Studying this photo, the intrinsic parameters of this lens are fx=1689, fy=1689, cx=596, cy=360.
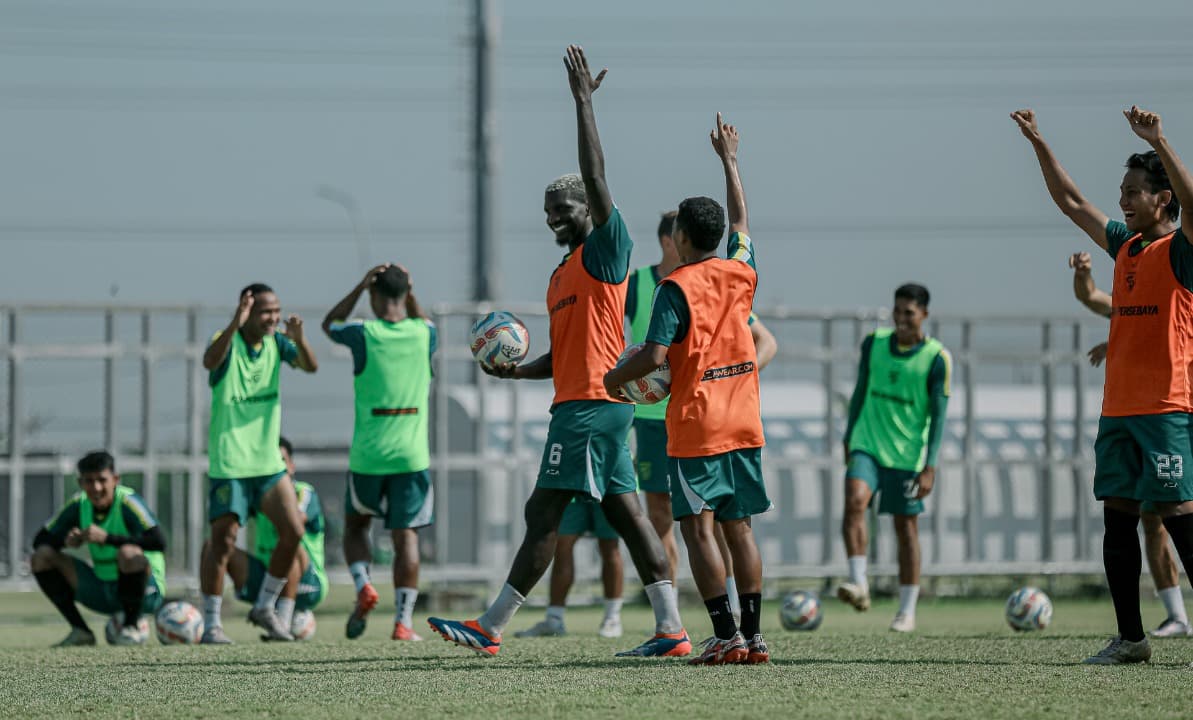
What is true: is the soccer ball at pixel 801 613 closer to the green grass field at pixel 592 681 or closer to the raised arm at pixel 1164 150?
the green grass field at pixel 592 681

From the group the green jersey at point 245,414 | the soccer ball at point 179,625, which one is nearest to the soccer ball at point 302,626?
the soccer ball at point 179,625

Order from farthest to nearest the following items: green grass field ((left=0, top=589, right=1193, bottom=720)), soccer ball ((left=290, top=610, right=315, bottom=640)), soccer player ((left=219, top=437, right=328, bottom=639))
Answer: soccer player ((left=219, top=437, right=328, bottom=639))
soccer ball ((left=290, top=610, right=315, bottom=640))
green grass field ((left=0, top=589, right=1193, bottom=720))

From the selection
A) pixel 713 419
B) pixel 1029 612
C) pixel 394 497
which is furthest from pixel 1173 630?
pixel 394 497

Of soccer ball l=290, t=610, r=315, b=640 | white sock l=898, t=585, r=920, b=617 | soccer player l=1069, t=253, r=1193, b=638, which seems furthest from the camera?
white sock l=898, t=585, r=920, b=617

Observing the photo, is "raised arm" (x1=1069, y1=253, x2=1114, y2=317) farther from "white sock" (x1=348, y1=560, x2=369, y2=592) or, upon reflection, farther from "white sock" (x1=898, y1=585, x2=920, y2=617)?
"white sock" (x1=348, y1=560, x2=369, y2=592)

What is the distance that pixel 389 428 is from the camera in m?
10.8

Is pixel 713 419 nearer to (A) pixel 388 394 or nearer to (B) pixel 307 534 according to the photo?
(A) pixel 388 394

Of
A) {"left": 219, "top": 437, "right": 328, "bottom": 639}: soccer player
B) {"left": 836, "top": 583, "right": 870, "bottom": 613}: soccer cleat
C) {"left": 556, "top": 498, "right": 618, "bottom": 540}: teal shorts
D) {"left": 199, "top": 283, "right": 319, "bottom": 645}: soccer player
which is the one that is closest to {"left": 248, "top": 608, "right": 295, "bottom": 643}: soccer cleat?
{"left": 199, "top": 283, "right": 319, "bottom": 645}: soccer player

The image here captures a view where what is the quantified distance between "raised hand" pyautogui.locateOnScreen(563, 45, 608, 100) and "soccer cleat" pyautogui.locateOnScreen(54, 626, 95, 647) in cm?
544

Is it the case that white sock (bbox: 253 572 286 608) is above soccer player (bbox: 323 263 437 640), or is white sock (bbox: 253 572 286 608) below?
below

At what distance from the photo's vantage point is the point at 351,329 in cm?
Answer: 1088

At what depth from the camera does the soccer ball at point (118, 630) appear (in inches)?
Result: 433

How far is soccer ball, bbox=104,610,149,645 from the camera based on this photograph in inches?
433

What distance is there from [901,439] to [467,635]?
15.3 ft
